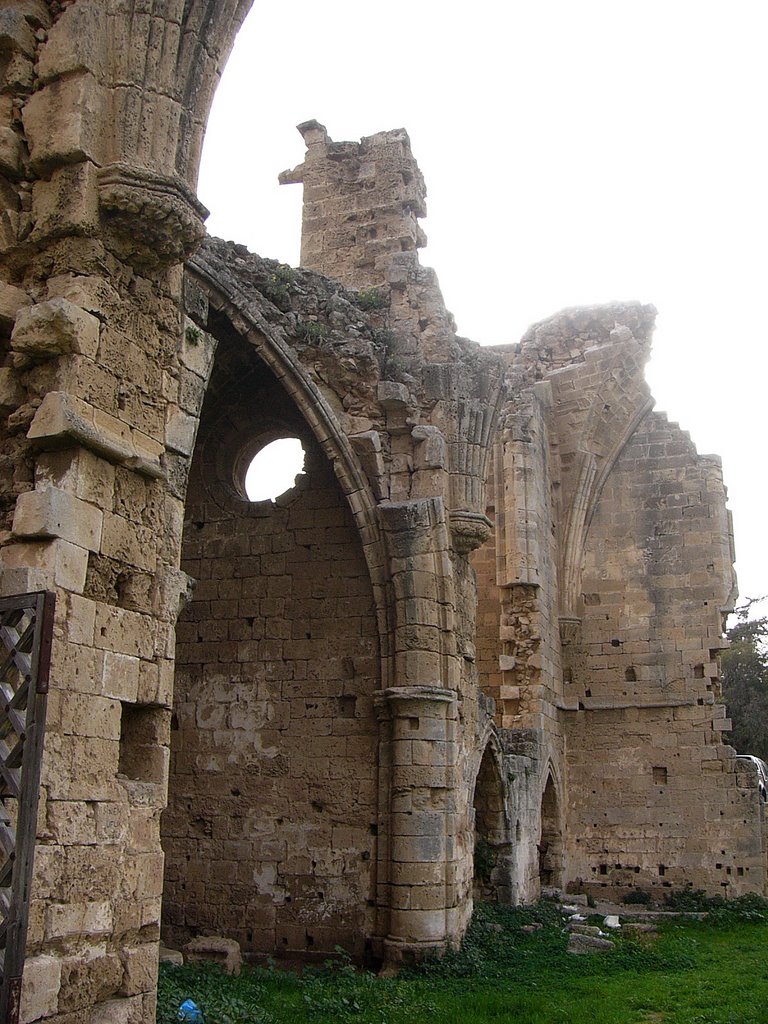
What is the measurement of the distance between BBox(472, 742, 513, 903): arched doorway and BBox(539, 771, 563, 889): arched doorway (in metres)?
2.48

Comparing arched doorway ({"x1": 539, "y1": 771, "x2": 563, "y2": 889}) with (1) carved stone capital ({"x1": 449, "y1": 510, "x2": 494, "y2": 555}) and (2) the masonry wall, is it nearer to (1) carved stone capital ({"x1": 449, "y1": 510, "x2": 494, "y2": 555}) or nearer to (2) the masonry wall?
(2) the masonry wall

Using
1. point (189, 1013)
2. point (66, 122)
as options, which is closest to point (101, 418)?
point (66, 122)

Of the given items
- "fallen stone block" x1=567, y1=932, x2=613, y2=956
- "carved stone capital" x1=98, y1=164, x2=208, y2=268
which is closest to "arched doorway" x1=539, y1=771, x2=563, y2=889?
"fallen stone block" x1=567, y1=932, x2=613, y2=956

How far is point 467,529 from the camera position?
1021cm

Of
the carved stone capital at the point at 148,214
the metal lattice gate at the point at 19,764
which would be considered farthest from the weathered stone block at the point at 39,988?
the carved stone capital at the point at 148,214

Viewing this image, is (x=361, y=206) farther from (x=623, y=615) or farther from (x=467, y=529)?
(x=623, y=615)

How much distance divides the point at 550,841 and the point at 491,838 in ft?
10.1

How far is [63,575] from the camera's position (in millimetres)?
4250

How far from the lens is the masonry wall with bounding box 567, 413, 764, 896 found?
14.7m

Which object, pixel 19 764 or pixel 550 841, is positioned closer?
pixel 19 764

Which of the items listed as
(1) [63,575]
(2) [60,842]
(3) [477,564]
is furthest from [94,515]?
(3) [477,564]

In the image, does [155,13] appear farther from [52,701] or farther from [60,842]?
[60,842]

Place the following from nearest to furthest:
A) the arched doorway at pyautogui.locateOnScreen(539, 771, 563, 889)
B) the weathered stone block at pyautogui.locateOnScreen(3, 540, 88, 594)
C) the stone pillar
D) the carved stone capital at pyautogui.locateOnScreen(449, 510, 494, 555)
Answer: the weathered stone block at pyautogui.locateOnScreen(3, 540, 88, 594) → the stone pillar → the carved stone capital at pyautogui.locateOnScreen(449, 510, 494, 555) → the arched doorway at pyautogui.locateOnScreen(539, 771, 563, 889)

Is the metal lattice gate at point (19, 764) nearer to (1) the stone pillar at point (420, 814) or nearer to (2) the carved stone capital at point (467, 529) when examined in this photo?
(1) the stone pillar at point (420, 814)
